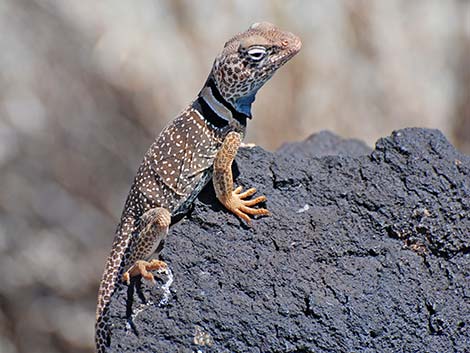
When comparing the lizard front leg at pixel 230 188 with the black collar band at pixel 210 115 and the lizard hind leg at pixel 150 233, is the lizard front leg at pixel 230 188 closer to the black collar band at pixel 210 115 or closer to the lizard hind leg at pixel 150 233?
the black collar band at pixel 210 115

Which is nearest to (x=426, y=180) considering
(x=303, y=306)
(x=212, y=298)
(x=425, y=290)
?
(x=425, y=290)

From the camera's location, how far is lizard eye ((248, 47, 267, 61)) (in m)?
4.60

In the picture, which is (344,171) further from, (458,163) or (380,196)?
(458,163)

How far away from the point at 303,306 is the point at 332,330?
0.63 feet

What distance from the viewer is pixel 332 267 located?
421 centimetres

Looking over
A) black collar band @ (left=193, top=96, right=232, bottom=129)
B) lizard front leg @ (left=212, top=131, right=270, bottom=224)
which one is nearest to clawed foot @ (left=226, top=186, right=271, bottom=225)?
lizard front leg @ (left=212, top=131, right=270, bottom=224)

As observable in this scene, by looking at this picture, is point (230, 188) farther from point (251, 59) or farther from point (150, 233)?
point (251, 59)

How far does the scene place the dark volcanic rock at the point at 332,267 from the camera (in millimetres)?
4051

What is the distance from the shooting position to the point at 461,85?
8.70 m

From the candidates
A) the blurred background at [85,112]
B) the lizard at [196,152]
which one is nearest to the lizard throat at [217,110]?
the lizard at [196,152]

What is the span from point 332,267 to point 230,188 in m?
0.71

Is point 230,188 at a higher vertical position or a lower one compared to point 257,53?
lower

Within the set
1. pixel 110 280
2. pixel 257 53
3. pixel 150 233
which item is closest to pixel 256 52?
pixel 257 53

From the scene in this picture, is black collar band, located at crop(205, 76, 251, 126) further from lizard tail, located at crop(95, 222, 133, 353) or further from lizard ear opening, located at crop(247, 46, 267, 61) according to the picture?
lizard tail, located at crop(95, 222, 133, 353)
